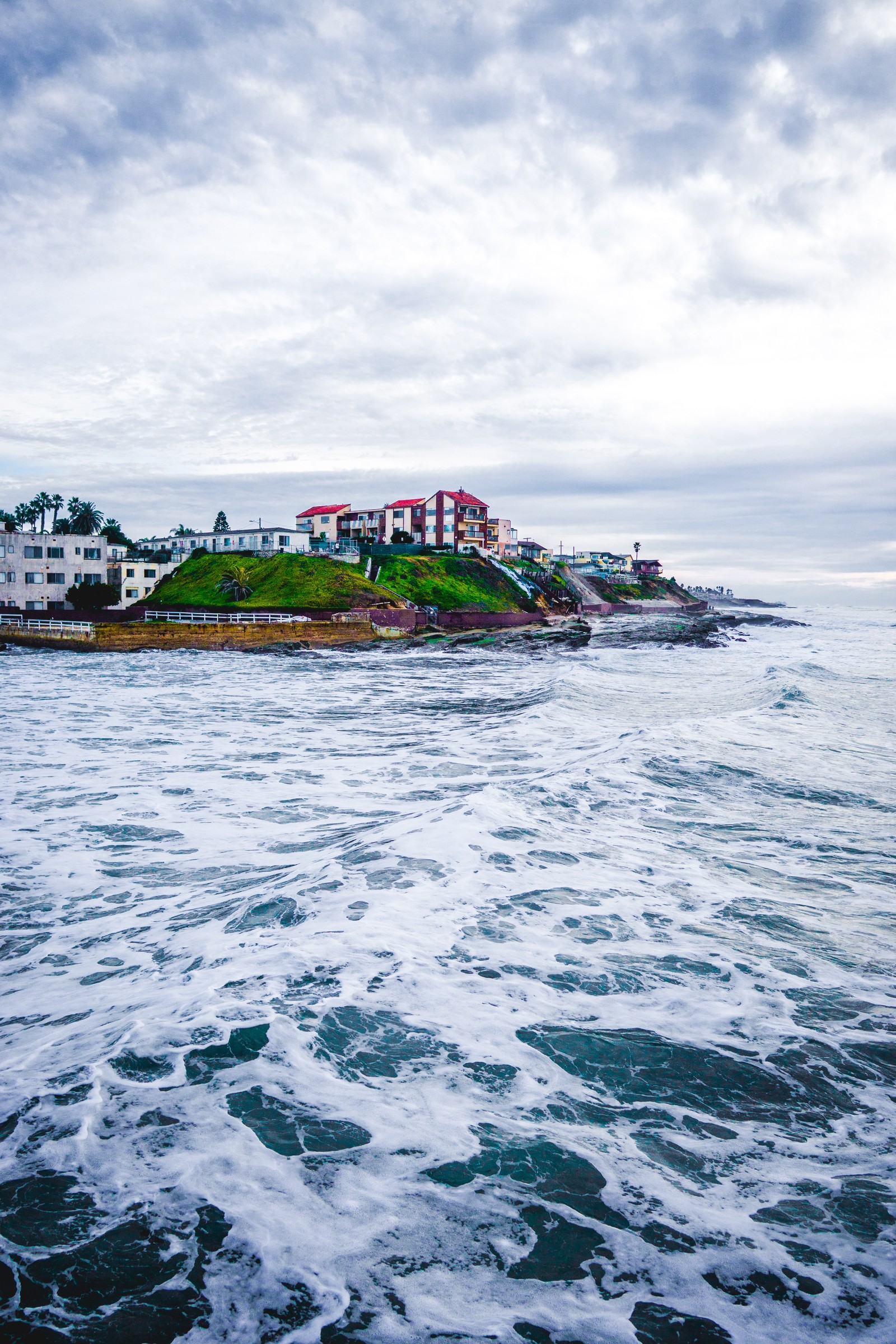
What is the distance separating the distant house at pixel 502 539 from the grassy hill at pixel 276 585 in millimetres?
34296

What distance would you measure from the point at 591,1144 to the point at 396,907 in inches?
153

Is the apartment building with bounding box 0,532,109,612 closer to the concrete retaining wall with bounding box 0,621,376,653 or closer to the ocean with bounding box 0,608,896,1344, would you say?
the concrete retaining wall with bounding box 0,621,376,653

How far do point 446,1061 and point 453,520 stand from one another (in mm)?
97049

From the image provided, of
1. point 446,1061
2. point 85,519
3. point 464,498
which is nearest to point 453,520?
point 464,498

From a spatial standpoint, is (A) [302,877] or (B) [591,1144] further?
(A) [302,877]

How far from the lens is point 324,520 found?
97.6 m

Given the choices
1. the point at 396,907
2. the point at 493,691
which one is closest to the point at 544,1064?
the point at 396,907

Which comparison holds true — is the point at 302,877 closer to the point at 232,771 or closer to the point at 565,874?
the point at 565,874

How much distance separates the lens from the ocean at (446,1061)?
3.67 m

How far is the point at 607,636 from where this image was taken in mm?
63906

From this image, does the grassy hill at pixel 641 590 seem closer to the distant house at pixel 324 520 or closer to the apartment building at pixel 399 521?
the apartment building at pixel 399 521

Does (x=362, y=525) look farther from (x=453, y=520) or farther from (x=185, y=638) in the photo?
(x=185, y=638)

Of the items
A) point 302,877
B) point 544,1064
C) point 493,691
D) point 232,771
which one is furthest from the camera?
point 493,691

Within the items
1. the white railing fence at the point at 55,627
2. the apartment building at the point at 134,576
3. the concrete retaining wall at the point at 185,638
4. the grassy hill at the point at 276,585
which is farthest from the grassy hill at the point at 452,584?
the white railing fence at the point at 55,627
